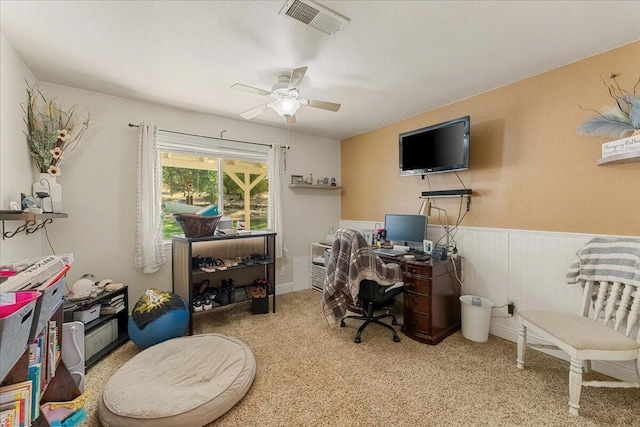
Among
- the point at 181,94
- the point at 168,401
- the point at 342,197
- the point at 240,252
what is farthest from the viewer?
the point at 342,197

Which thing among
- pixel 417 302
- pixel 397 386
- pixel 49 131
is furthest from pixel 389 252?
pixel 49 131

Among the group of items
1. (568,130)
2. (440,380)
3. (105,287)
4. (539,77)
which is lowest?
(440,380)

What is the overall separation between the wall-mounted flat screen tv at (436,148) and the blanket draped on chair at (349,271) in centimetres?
123

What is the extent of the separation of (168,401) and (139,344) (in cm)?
100

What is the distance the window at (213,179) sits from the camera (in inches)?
123

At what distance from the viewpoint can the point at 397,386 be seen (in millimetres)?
1848

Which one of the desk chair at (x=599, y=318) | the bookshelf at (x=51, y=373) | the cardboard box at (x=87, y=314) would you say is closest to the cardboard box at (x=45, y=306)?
the bookshelf at (x=51, y=373)

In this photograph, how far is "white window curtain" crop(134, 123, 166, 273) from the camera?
110 inches

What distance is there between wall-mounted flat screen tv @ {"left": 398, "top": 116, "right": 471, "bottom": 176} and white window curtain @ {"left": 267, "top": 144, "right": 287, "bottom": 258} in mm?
1669

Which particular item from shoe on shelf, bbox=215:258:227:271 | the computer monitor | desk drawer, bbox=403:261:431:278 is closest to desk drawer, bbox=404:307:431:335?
desk drawer, bbox=403:261:431:278

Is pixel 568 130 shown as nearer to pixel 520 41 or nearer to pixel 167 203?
pixel 520 41

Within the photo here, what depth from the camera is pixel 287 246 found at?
3969 mm

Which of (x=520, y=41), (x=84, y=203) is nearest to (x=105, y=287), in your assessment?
(x=84, y=203)

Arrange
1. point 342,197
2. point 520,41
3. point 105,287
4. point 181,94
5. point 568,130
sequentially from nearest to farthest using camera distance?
point 520,41
point 568,130
point 105,287
point 181,94
point 342,197
